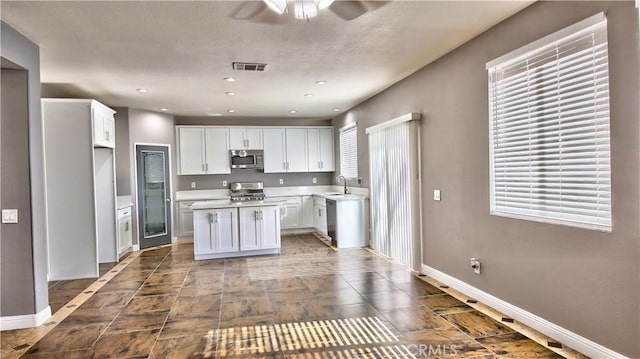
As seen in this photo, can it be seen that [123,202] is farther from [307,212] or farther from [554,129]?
[554,129]

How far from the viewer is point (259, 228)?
235 inches

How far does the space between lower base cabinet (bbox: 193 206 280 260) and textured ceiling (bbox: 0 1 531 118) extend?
1842mm

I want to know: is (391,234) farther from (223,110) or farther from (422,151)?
(223,110)

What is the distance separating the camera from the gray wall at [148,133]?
21.8 feet

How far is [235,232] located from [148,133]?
2751mm

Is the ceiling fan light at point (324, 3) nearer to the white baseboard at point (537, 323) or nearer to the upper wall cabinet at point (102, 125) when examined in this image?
the white baseboard at point (537, 323)

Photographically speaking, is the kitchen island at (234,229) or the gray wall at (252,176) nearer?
the kitchen island at (234,229)

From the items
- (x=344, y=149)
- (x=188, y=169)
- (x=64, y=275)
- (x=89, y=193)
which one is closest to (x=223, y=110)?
(x=188, y=169)

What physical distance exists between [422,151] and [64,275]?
4869mm

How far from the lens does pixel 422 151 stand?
4.71m

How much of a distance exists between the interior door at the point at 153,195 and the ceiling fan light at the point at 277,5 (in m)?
4.99

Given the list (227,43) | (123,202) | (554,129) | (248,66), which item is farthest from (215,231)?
(554,129)

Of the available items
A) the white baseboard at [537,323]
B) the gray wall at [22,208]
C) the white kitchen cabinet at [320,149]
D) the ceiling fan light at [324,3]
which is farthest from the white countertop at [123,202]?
the white baseboard at [537,323]

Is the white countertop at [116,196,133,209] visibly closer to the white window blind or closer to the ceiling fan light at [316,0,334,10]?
the white window blind
